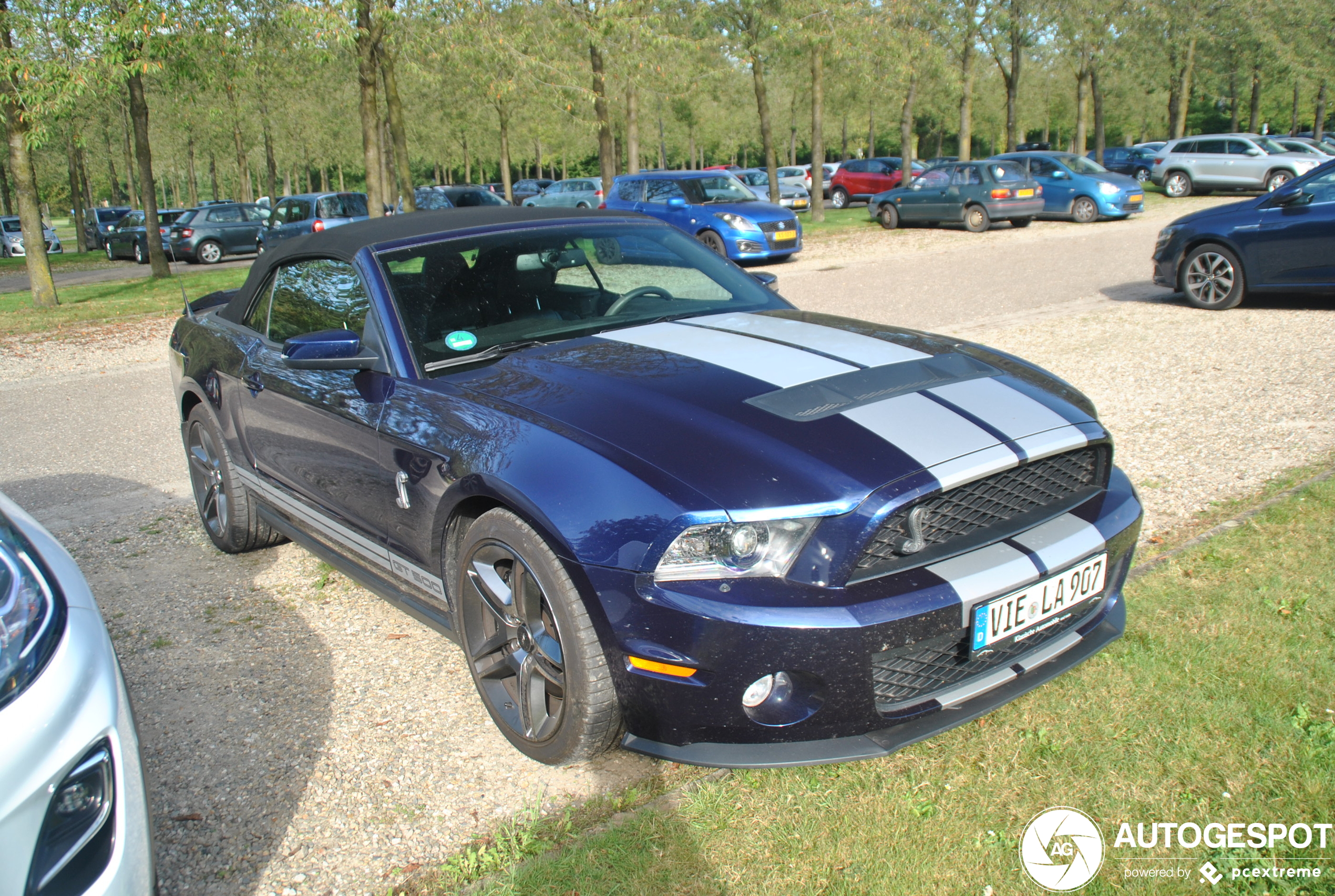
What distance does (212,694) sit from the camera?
3.38 m

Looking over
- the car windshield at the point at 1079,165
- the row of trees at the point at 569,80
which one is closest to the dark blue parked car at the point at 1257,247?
the row of trees at the point at 569,80

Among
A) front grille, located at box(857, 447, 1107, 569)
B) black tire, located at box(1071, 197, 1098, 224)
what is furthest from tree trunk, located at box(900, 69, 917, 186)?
front grille, located at box(857, 447, 1107, 569)

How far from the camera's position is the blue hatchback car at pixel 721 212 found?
16672 mm

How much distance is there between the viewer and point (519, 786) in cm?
277

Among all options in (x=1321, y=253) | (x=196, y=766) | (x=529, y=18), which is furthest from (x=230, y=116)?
(x=196, y=766)

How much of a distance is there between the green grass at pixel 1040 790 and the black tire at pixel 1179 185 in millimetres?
28905

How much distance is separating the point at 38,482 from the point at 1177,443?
682cm

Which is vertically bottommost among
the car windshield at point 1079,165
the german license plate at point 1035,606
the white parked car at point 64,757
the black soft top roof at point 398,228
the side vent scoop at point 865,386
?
the german license plate at point 1035,606

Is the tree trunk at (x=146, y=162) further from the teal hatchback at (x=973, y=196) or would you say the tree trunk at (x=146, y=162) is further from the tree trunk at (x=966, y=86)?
the tree trunk at (x=966, y=86)

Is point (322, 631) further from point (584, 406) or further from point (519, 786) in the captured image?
point (584, 406)

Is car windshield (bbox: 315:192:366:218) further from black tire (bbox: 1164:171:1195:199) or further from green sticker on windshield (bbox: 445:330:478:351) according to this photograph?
green sticker on windshield (bbox: 445:330:478:351)

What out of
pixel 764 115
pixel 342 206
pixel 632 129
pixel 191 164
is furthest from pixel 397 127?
pixel 191 164

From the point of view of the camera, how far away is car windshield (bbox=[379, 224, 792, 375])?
338 centimetres

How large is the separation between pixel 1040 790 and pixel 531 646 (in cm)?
140
